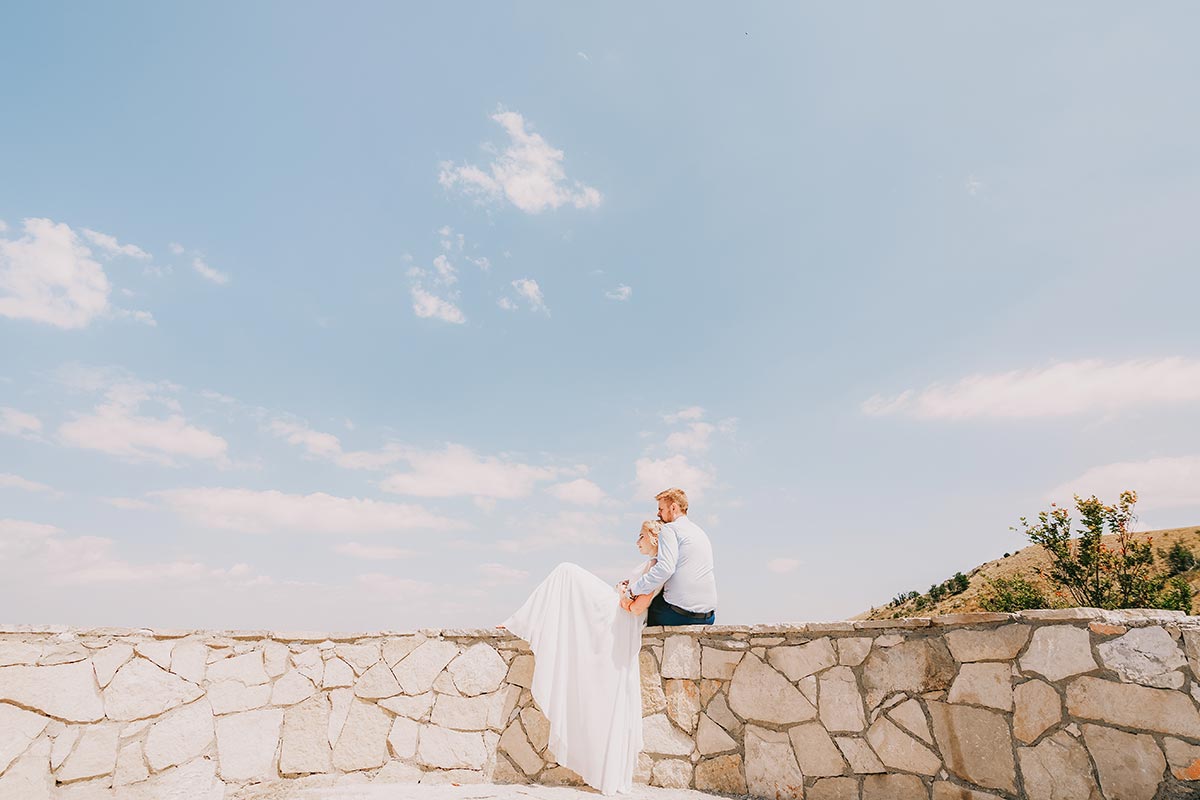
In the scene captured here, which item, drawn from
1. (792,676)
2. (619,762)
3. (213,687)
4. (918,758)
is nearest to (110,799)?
(213,687)

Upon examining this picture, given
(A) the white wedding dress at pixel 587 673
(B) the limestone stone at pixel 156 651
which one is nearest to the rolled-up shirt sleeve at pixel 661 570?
(A) the white wedding dress at pixel 587 673

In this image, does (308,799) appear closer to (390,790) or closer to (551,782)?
(390,790)

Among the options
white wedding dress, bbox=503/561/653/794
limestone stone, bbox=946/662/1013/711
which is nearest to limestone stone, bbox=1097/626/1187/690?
limestone stone, bbox=946/662/1013/711

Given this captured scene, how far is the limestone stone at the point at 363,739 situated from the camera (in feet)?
13.4

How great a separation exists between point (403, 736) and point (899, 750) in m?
3.13

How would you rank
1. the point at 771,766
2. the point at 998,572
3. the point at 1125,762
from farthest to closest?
1. the point at 998,572
2. the point at 771,766
3. the point at 1125,762

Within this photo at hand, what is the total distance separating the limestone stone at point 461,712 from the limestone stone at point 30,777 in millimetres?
2078

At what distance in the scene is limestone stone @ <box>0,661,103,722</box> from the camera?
3494 millimetres

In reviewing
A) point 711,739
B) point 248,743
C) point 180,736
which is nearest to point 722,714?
point 711,739

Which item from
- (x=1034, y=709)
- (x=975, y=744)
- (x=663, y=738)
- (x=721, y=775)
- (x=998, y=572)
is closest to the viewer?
(x=1034, y=709)

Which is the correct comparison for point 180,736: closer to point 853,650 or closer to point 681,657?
point 681,657

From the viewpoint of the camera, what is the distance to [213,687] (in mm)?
3969

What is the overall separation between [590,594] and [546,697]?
708 millimetres

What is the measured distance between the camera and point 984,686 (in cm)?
334
